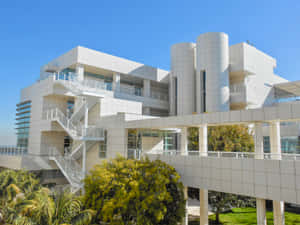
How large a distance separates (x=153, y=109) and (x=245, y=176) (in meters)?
25.6

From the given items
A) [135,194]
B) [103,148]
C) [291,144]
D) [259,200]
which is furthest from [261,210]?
[291,144]

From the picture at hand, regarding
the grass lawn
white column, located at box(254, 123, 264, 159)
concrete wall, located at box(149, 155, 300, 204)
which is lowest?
the grass lawn

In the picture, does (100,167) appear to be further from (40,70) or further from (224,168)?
(40,70)

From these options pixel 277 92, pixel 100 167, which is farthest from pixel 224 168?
pixel 277 92

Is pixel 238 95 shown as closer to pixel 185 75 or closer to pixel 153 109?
pixel 185 75

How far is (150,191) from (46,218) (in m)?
6.12

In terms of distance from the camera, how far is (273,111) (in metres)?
14.2

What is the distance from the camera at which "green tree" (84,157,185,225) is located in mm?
14266

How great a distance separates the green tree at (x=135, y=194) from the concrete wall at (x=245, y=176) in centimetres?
123

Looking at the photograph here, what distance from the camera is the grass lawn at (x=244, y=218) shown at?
22.6 m

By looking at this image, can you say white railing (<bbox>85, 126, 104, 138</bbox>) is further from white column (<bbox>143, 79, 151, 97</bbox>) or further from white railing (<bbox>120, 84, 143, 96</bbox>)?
white column (<bbox>143, 79, 151, 97</bbox>)

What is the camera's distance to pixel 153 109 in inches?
1529

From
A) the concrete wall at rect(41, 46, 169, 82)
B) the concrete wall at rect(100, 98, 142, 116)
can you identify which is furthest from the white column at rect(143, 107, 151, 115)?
the concrete wall at rect(100, 98, 142, 116)

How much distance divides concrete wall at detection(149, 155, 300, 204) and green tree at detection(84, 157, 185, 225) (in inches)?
48.6
